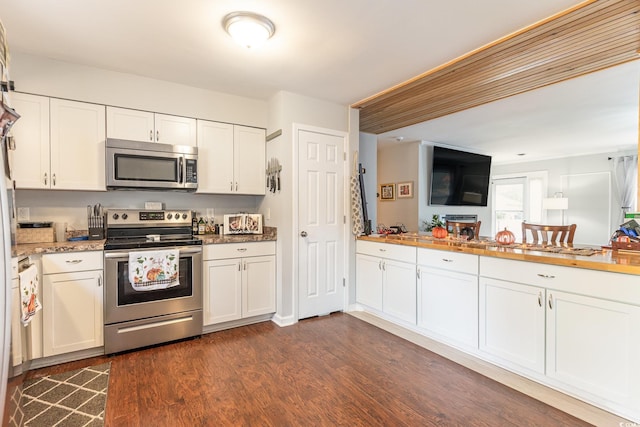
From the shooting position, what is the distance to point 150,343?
2.64m

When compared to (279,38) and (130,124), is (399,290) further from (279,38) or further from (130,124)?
(130,124)

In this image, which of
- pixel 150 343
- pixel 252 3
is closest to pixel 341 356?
pixel 150 343

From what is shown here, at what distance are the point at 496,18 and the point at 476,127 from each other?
2.84 meters

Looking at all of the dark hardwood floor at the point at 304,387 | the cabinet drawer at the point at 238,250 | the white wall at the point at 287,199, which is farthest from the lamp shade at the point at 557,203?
the cabinet drawer at the point at 238,250

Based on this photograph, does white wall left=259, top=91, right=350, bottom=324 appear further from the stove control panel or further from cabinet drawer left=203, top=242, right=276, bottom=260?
the stove control panel

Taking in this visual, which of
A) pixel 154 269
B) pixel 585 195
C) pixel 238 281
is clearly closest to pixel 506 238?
pixel 238 281

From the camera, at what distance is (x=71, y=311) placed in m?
2.39

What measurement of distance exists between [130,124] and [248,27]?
1.59 meters

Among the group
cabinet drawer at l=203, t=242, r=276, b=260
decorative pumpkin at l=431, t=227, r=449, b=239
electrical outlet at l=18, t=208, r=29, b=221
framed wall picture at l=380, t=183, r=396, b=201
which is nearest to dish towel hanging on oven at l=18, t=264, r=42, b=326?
cabinet drawer at l=203, t=242, r=276, b=260

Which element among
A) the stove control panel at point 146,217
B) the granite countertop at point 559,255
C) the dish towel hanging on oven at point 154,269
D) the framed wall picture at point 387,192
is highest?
the framed wall picture at point 387,192

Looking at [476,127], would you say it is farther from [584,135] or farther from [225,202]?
[225,202]

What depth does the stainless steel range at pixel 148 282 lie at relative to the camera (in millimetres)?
2514

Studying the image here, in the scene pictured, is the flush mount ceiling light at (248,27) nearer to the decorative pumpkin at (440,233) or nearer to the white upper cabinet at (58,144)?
the white upper cabinet at (58,144)

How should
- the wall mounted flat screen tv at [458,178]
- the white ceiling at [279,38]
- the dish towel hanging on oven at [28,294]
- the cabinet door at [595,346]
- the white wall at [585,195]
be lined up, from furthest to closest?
the white wall at [585,195], the wall mounted flat screen tv at [458,178], the white ceiling at [279,38], the cabinet door at [595,346], the dish towel hanging on oven at [28,294]
